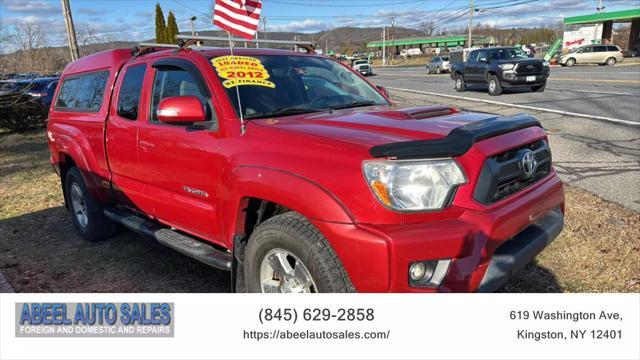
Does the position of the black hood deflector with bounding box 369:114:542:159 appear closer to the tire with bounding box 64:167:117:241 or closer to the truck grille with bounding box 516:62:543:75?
the tire with bounding box 64:167:117:241

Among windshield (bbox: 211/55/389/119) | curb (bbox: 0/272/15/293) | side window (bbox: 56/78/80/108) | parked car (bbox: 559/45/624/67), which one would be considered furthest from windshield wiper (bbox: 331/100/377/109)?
parked car (bbox: 559/45/624/67)

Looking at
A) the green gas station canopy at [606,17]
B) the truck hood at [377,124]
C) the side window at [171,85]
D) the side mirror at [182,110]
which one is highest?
the green gas station canopy at [606,17]

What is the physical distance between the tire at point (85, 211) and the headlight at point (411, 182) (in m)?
3.79

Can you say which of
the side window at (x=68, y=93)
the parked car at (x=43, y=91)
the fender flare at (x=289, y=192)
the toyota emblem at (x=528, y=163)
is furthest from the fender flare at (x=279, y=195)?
the parked car at (x=43, y=91)

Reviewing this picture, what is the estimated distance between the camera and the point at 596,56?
38344mm

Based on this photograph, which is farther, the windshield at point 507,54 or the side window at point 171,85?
the windshield at point 507,54

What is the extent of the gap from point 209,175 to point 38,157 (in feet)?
31.6

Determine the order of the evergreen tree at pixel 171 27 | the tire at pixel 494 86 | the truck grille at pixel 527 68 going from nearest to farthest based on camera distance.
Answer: the truck grille at pixel 527 68 → the tire at pixel 494 86 → the evergreen tree at pixel 171 27

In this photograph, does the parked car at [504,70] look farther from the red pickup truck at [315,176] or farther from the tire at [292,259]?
the tire at [292,259]

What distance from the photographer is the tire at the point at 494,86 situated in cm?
1771

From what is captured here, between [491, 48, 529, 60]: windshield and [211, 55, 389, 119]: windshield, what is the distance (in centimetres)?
1598

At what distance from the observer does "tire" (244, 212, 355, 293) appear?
251 centimetres

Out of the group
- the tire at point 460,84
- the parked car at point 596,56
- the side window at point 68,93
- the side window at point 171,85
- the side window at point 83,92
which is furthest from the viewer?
the parked car at point 596,56

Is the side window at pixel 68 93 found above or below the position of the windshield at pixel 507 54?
below
